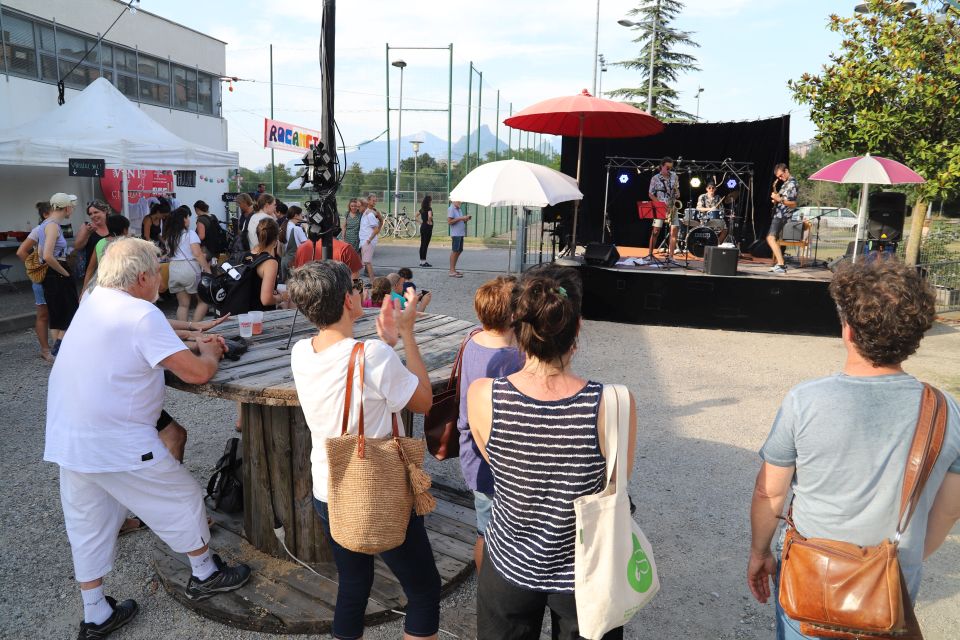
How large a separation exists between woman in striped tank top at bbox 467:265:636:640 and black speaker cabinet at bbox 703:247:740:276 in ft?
25.2

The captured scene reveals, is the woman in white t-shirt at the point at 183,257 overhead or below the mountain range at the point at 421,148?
below

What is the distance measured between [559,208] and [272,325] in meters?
9.59

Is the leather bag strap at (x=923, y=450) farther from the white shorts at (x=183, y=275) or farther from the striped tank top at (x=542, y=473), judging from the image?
the white shorts at (x=183, y=275)

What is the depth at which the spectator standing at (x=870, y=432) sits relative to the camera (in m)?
1.58

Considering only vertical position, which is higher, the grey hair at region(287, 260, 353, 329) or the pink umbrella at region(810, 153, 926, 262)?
the pink umbrella at region(810, 153, 926, 262)

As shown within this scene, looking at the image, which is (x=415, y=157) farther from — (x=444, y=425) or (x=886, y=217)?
(x=444, y=425)

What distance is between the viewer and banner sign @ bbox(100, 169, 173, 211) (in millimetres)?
13719

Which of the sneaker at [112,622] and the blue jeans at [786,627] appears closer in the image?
the blue jeans at [786,627]

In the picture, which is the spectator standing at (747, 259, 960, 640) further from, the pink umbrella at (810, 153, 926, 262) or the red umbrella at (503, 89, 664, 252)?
the pink umbrella at (810, 153, 926, 262)

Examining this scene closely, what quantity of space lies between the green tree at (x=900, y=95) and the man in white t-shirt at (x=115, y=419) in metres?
10.4

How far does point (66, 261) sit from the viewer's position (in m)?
6.41

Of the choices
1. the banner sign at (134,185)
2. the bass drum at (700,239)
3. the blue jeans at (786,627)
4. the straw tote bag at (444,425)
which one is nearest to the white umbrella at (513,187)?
the straw tote bag at (444,425)

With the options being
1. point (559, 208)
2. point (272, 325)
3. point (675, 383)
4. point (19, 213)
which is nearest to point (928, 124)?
point (559, 208)

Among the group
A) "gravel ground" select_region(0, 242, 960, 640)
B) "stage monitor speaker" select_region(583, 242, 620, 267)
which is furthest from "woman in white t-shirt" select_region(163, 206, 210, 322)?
"stage monitor speaker" select_region(583, 242, 620, 267)
